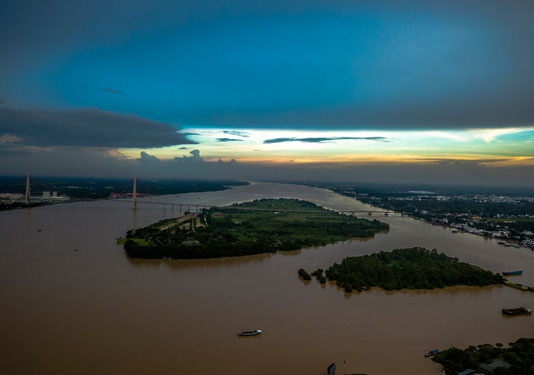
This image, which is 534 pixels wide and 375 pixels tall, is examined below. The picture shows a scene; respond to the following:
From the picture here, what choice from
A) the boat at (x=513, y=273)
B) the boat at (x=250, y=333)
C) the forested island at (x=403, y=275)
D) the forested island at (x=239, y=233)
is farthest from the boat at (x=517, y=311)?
→ the forested island at (x=239, y=233)

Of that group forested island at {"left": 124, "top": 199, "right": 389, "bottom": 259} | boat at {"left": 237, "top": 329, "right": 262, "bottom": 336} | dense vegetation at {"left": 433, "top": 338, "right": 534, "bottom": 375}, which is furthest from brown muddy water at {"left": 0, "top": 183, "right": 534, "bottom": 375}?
forested island at {"left": 124, "top": 199, "right": 389, "bottom": 259}

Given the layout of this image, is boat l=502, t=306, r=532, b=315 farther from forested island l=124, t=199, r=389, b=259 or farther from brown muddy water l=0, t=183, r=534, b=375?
forested island l=124, t=199, r=389, b=259

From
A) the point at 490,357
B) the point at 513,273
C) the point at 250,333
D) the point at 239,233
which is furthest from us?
the point at 239,233

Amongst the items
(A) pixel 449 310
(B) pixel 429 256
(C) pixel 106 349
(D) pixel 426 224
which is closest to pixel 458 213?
(D) pixel 426 224

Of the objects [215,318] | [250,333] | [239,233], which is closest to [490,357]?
[250,333]

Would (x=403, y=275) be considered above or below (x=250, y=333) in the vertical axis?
above

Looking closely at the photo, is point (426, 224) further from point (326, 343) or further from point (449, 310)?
point (326, 343)

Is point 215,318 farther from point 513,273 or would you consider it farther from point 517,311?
point 513,273
